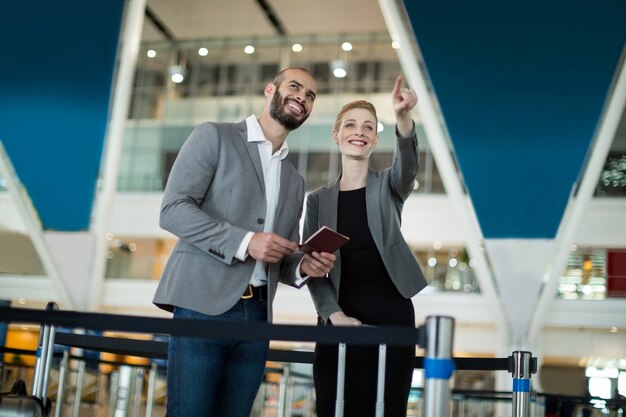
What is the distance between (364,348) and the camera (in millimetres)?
3592

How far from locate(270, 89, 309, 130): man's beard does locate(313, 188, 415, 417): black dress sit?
0.58 meters

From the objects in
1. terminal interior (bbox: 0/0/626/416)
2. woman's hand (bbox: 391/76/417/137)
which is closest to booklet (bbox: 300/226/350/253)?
woman's hand (bbox: 391/76/417/137)

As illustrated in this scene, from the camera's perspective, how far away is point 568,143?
1702cm

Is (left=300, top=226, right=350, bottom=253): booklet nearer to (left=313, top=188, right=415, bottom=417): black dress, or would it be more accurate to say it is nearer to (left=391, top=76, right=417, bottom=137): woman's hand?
(left=313, top=188, right=415, bottom=417): black dress

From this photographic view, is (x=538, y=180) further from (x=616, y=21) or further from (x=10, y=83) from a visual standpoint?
(x=10, y=83)

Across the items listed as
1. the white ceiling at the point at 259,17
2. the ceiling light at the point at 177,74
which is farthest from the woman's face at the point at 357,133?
the ceiling light at the point at 177,74

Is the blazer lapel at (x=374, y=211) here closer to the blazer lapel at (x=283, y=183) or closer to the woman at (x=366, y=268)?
the woman at (x=366, y=268)

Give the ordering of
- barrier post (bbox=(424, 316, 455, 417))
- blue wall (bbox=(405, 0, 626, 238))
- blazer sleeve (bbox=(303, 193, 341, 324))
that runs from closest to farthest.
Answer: barrier post (bbox=(424, 316, 455, 417))
blazer sleeve (bbox=(303, 193, 341, 324))
blue wall (bbox=(405, 0, 626, 238))

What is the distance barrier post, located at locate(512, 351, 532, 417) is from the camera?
4121 mm

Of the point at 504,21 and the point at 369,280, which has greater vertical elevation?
the point at 504,21

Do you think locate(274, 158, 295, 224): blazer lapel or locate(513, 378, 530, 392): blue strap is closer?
locate(274, 158, 295, 224): blazer lapel

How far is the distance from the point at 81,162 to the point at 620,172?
13.7 metres

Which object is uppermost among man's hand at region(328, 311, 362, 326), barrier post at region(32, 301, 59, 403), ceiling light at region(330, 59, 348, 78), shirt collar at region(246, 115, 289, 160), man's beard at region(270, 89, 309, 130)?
ceiling light at region(330, 59, 348, 78)

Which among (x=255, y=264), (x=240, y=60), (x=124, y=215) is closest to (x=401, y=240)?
(x=255, y=264)
